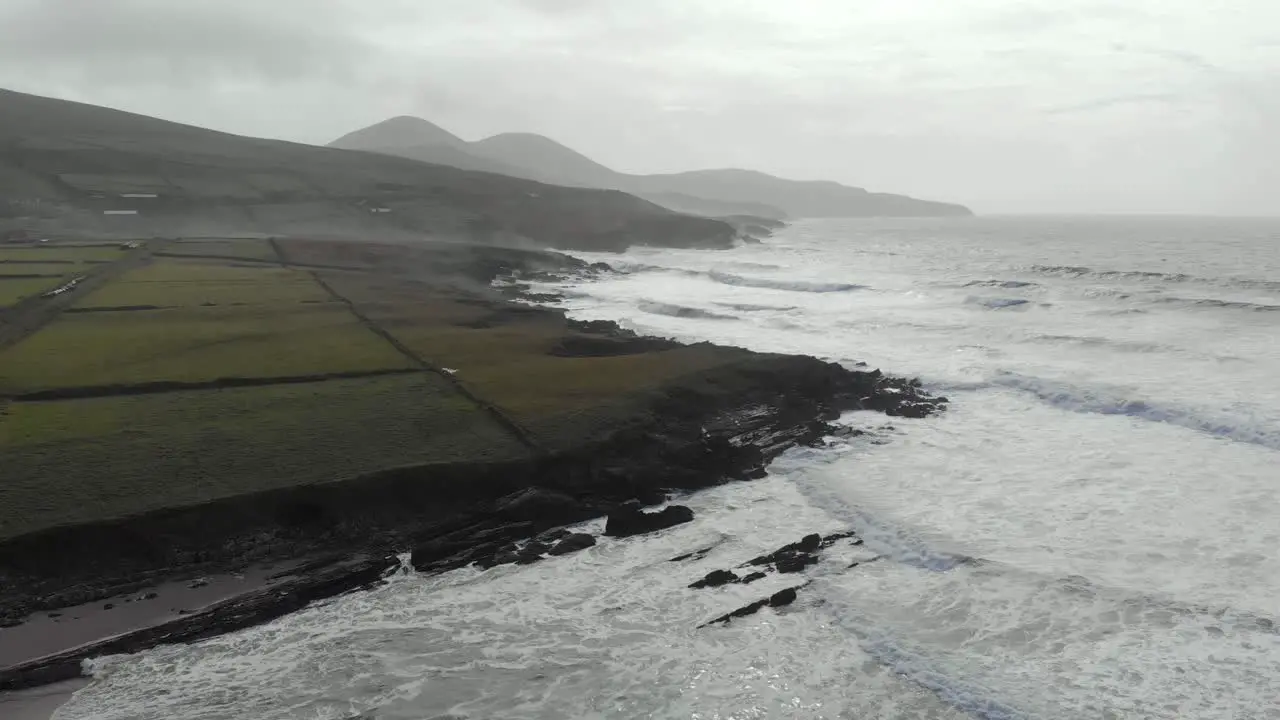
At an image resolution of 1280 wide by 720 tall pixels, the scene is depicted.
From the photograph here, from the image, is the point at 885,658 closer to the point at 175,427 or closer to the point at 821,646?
the point at 821,646

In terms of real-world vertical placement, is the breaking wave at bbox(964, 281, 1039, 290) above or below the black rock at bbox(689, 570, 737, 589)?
above

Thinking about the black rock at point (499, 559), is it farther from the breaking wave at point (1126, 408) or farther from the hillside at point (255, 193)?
the hillside at point (255, 193)

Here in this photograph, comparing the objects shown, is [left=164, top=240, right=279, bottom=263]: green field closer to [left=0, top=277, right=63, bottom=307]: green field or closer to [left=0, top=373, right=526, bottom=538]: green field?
[left=0, top=277, right=63, bottom=307]: green field

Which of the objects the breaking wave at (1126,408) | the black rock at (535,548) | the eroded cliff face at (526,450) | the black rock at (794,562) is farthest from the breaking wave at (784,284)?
the black rock at (535,548)

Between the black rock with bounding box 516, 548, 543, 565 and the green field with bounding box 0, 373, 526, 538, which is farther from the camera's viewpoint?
the black rock with bounding box 516, 548, 543, 565

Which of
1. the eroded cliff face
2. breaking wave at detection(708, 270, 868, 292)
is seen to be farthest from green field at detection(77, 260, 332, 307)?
breaking wave at detection(708, 270, 868, 292)

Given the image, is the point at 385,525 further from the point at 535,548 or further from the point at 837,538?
the point at 837,538
